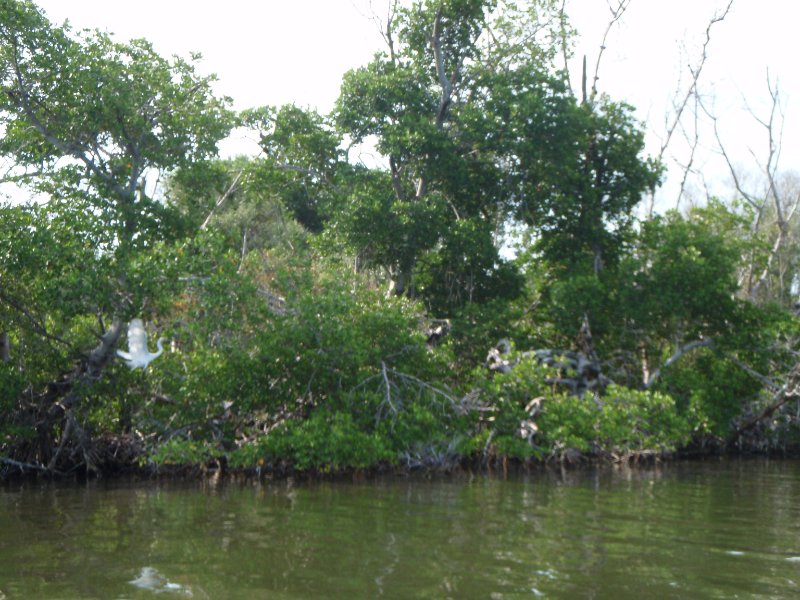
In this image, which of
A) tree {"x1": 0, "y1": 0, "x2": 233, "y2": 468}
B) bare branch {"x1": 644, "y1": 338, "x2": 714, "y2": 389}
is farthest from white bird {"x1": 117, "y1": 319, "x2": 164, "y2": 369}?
bare branch {"x1": 644, "y1": 338, "x2": 714, "y2": 389}

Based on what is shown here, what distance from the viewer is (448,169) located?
19.1 m

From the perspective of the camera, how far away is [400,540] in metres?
8.78

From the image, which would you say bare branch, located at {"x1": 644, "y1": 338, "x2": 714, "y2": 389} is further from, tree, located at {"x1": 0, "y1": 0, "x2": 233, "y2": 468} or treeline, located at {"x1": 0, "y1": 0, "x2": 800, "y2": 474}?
tree, located at {"x1": 0, "y1": 0, "x2": 233, "y2": 468}

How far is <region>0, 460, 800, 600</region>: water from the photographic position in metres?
6.95

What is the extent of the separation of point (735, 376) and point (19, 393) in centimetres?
1325

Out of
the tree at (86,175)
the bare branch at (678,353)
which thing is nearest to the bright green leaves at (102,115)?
the tree at (86,175)

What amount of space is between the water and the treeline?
1.46 m

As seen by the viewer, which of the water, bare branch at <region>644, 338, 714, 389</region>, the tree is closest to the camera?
the water

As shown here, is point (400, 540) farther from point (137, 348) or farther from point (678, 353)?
point (678, 353)

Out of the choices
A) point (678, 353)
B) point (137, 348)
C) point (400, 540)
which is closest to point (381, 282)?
point (678, 353)

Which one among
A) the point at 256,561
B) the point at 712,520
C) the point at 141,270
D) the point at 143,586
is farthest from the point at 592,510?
the point at 141,270

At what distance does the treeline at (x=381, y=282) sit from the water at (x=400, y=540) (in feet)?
4.79

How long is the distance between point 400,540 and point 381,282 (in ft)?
43.2

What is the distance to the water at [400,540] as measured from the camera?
6.95 metres
